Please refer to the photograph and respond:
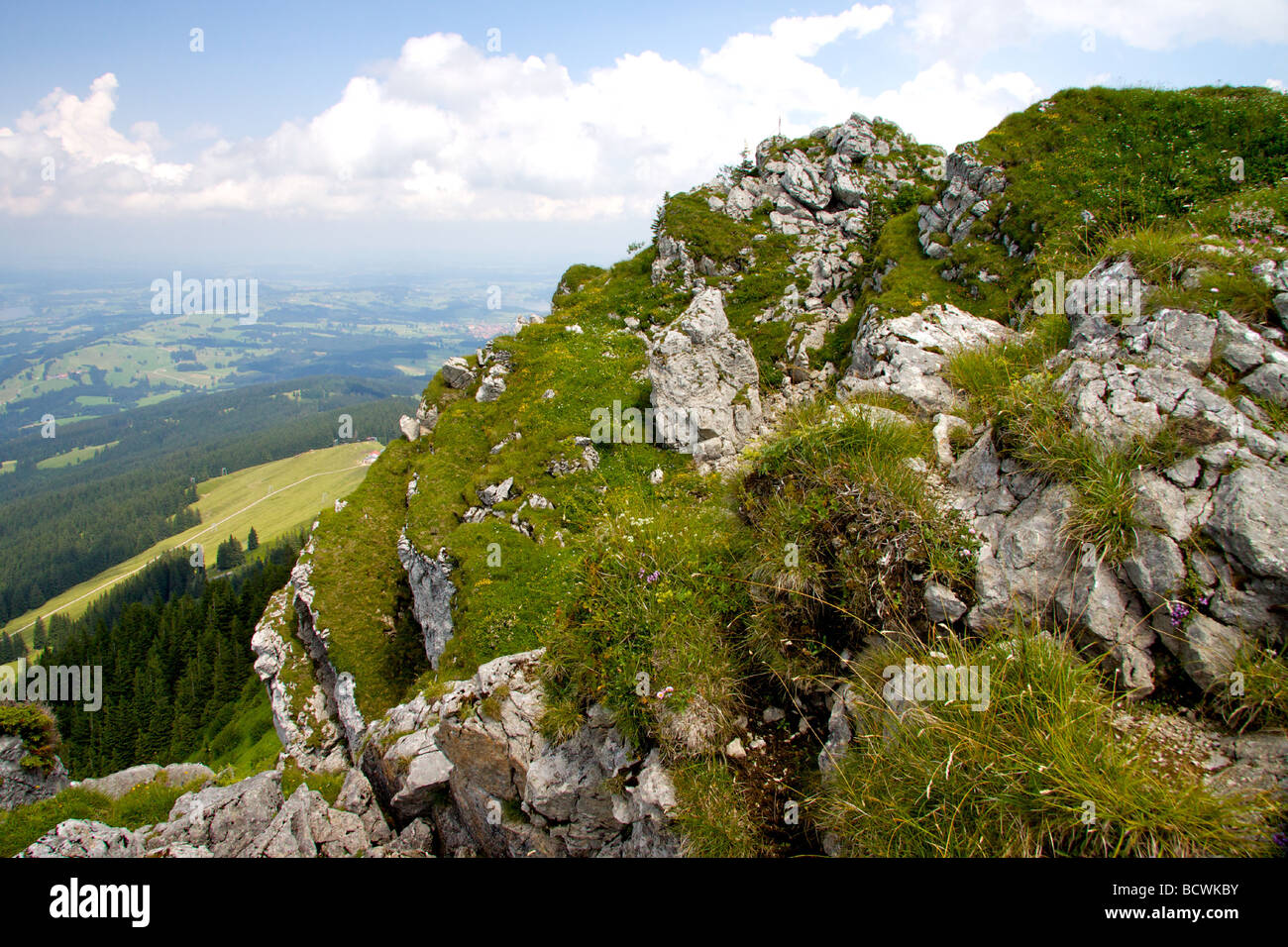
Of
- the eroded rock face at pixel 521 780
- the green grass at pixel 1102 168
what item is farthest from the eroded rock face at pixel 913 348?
the eroded rock face at pixel 521 780

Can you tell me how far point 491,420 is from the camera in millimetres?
22375

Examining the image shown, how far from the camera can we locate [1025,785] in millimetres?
3820

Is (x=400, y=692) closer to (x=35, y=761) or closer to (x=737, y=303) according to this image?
(x=35, y=761)

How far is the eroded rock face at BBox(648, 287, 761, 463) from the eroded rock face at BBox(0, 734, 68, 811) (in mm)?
26152

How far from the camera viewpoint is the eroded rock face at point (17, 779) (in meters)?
19.0

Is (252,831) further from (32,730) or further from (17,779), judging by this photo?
(32,730)

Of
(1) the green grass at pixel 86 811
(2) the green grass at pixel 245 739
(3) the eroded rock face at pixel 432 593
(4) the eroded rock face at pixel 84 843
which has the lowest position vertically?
(2) the green grass at pixel 245 739

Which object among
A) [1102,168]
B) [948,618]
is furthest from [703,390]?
[1102,168]

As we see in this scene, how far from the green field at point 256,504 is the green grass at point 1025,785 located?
128260mm

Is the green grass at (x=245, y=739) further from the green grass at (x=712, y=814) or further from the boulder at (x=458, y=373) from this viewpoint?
the green grass at (x=712, y=814)

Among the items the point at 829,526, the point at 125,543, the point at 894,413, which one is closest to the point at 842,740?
the point at 829,526

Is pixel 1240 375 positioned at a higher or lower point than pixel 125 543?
higher

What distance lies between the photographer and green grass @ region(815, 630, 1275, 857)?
11.0 feet
